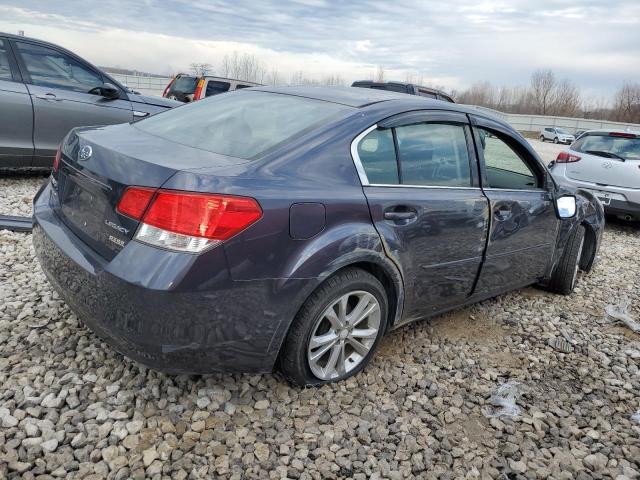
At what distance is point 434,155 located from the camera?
2979 mm

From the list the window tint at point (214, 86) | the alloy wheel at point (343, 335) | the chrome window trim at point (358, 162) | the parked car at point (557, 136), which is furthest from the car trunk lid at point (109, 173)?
the parked car at point (557, 136)

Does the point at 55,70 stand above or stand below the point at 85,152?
above

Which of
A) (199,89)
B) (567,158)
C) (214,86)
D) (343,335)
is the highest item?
(214,86)

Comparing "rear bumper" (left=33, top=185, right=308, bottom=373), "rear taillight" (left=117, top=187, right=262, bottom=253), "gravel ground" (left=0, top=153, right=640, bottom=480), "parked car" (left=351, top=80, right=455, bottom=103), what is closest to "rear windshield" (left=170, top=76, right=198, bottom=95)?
"parked car" (left=351, top=80, right=455, bottom=103)

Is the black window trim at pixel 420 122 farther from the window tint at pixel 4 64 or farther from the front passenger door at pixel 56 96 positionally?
the window tint at pixel 4 64

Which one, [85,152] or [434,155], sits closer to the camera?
[85,152]

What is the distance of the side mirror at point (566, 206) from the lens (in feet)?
12.9

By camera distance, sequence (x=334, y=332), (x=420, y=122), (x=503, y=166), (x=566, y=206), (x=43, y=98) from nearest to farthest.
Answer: (x=334, y=332), (x=420, y=122), (x=503, y=166), (x=566, y=206), (x=43, y=98)

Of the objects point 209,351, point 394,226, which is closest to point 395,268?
point 394,226

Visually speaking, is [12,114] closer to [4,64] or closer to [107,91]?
[4,64]

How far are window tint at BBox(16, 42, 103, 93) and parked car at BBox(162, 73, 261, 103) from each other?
16.2 feet

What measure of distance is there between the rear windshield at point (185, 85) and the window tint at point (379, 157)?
35.4 feet

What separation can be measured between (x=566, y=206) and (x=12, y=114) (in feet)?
18.3

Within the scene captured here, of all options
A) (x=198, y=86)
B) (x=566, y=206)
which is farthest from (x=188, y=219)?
(x=198, y=86)
